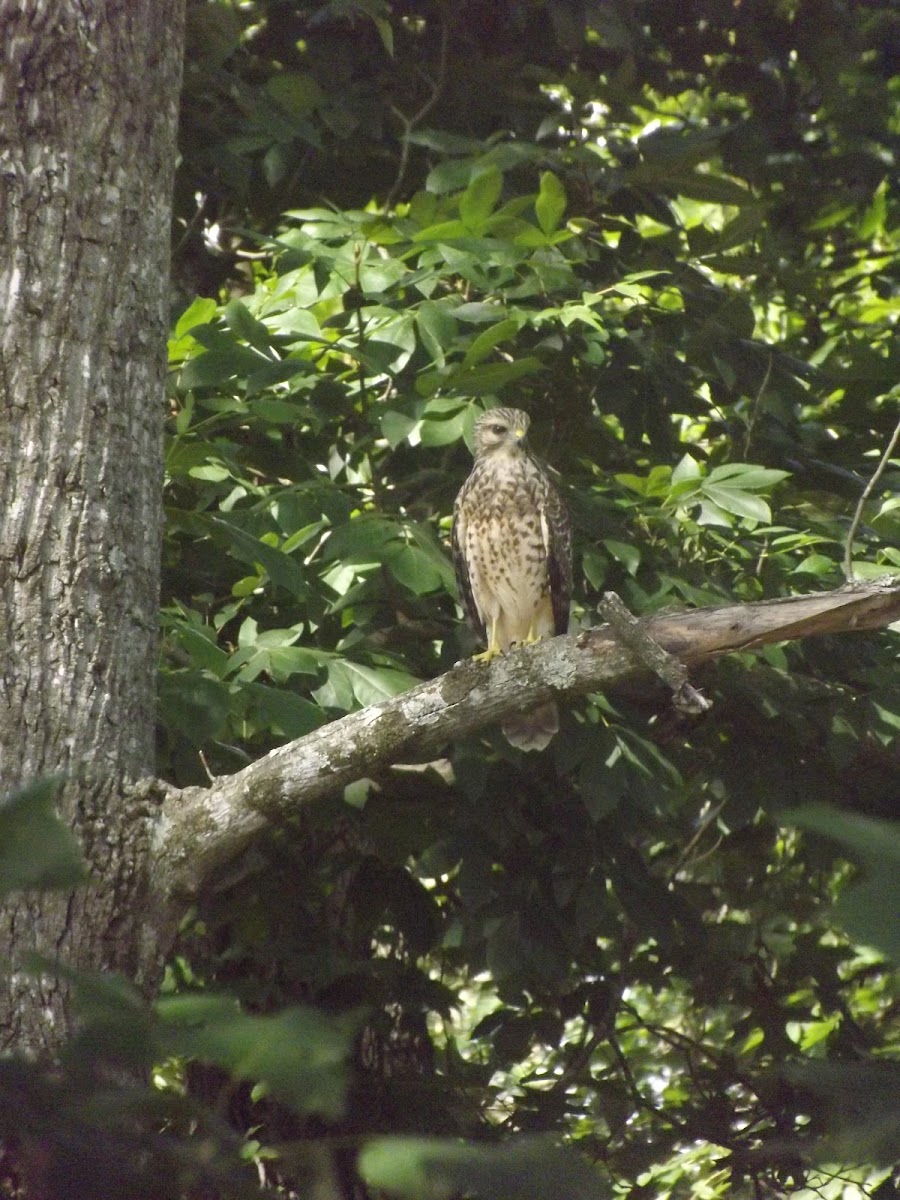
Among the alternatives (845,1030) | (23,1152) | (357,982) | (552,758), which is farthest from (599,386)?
(23,1152)

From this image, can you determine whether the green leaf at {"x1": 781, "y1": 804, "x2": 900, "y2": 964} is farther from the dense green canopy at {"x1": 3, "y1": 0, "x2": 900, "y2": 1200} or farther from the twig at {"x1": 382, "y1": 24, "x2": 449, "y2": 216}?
the twig at {"x1": 382, "y1": 24, "x2": 449, "y2": 216}

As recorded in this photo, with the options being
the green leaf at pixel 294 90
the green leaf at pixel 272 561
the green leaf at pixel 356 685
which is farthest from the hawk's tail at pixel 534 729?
the green leaf at pixel 294 90

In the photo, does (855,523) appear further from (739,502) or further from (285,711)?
(285,711)

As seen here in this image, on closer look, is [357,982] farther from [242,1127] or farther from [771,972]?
[771,972]

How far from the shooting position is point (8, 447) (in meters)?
2.95

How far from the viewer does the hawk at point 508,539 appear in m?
4.63

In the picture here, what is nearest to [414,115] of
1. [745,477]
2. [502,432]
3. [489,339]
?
[502,432]

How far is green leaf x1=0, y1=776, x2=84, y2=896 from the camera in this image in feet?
2.48

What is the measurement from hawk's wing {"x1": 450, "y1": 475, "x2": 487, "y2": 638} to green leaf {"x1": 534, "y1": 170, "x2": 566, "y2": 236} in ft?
3.50

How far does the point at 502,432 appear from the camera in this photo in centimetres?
463

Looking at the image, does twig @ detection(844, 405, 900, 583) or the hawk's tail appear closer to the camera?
twig @ detection(844, 405, 900, 583)

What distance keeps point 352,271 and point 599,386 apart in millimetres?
858

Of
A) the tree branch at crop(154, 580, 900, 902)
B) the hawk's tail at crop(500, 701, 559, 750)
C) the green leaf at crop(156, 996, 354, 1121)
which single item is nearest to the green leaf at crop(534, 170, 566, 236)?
the hawk's tail at crop(500, 701, 559, 750)

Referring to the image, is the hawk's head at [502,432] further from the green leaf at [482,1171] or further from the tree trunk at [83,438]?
the green leaf at [482,1171]
